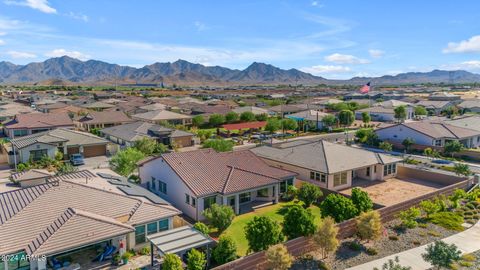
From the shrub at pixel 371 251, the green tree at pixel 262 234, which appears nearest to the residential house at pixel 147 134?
the green tree at pixel 262 234

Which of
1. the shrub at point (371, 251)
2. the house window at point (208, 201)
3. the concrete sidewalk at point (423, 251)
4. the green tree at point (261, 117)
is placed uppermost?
the green tree at point (261, 117)

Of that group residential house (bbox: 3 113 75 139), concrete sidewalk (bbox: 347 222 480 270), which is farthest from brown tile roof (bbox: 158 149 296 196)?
residential house (bbox: 3 113 75 139)

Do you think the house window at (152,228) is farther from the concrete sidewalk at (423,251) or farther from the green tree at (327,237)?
the concrete sidewalk at (423,251)

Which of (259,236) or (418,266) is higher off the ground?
(259,236)

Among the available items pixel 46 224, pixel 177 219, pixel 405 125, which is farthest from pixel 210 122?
pixel 46 224

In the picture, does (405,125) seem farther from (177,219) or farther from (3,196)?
(3,196)

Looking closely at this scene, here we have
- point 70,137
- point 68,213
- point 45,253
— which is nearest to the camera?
point 45,253

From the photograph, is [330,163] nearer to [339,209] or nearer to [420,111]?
[339,209]
